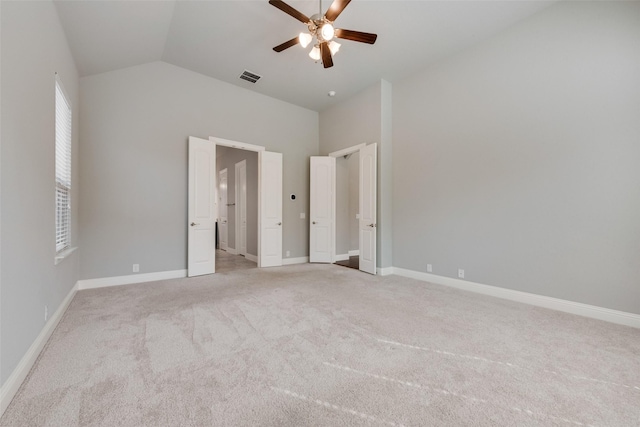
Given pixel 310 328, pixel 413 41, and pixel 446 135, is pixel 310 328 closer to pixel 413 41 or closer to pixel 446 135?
pixel 446 135

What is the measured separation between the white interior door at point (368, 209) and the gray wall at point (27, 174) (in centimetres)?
422

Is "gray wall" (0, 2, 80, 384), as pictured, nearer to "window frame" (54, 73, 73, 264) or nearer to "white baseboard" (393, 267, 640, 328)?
"window frame" (54, 73, 73, 264)

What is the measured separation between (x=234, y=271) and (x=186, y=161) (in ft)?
7.17

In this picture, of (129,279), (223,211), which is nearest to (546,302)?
(129,279)

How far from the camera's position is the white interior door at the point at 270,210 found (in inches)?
213

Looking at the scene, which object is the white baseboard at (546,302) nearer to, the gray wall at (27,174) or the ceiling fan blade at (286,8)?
the ceiling fan blade at (286,8)

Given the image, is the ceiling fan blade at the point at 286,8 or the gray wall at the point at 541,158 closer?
the ceiling fan blade at the point at 286,8

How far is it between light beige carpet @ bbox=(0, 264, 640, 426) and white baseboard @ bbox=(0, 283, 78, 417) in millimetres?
53

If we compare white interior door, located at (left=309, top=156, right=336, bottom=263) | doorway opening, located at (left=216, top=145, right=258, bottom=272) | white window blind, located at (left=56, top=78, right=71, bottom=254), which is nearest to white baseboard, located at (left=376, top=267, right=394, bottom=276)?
white interior door, located at (left=309, top=156, right=336, bottom=263)

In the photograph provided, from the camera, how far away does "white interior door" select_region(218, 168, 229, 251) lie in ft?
26.0

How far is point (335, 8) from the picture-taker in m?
2.58

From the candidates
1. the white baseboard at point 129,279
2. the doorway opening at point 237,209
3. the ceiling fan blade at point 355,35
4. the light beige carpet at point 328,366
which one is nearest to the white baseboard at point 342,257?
Answer: the doorway opening at point 237,209

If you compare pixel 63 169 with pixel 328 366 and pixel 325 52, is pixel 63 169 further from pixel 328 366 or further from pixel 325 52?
pixel 328 366

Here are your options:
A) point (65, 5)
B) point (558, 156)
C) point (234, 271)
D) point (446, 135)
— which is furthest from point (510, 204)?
point (65, 5)
